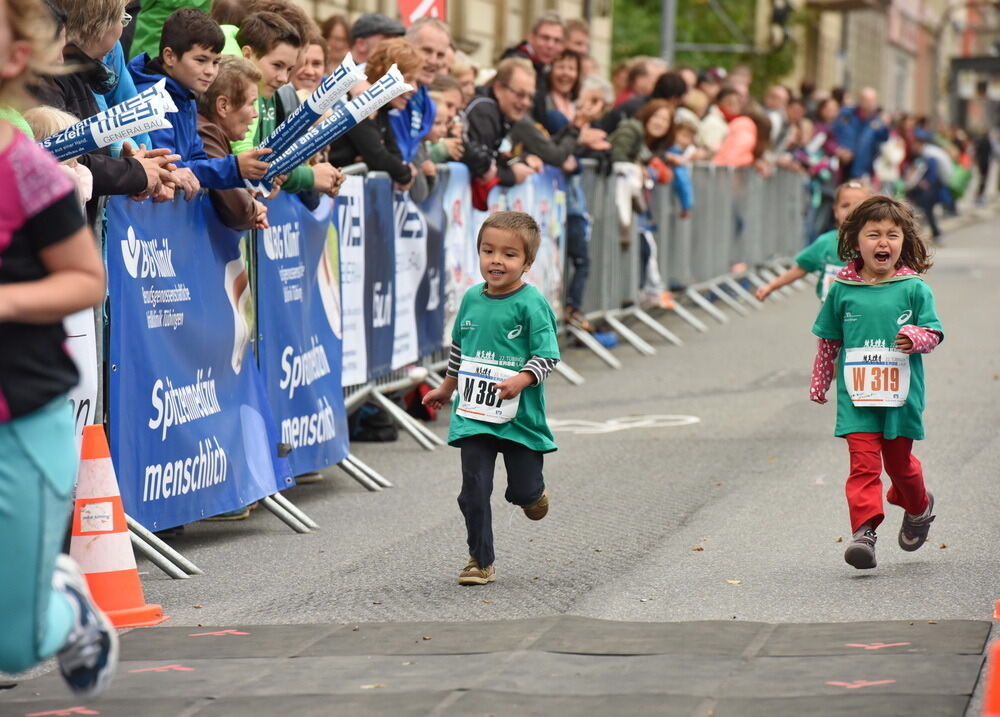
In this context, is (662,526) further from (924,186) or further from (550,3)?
(924,186)

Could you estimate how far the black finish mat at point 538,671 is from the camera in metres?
5.13

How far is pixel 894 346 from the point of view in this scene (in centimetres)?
717

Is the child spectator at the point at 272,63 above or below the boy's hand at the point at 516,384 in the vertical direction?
above

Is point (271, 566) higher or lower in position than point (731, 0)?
lower

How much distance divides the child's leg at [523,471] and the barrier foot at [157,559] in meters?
1.27

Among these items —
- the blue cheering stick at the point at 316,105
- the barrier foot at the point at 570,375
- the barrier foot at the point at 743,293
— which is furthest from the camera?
the barrier foot at the point at 743,293

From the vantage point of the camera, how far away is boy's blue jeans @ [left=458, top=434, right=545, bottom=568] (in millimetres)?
7043

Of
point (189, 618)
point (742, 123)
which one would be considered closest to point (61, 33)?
point (189, 618)

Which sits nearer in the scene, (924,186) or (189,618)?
(189,618)

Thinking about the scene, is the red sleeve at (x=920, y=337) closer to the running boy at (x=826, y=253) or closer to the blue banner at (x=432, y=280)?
the running boy at (x=826, y=253)

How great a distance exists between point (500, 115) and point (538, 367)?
6548mm

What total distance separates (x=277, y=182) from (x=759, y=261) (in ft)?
47.1

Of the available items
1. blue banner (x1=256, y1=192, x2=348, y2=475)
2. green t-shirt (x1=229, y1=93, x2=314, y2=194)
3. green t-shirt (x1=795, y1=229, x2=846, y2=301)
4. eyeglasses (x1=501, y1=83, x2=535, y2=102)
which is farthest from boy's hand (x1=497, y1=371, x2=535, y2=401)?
eyeglasses (x1=501, y1=83, x2=535, y2=102)

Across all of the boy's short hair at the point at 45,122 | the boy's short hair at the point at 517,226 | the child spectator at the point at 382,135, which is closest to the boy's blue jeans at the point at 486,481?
the boy's short hair at the point at 517,226
